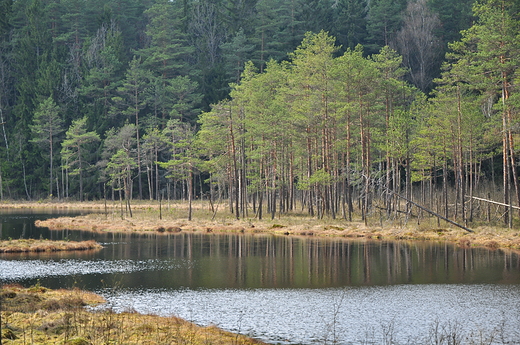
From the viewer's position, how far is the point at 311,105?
4931cm

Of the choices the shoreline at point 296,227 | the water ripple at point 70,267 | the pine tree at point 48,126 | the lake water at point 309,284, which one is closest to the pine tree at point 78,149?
the pine tree at point 48,126

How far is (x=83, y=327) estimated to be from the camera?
49.5 feet

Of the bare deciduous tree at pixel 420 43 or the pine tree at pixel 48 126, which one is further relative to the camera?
the pine tree at pixel 48 126

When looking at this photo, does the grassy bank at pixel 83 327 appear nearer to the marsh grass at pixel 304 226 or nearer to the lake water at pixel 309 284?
the lake water at pixel 309 284

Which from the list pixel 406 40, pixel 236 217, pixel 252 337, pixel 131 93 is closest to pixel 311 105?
pixel 236 217

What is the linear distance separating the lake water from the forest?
1231cm

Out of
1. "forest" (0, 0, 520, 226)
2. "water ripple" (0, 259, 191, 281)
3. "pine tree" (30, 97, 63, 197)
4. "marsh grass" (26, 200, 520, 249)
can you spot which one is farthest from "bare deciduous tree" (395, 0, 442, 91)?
"water ripple" (0, 259, 191, 281)

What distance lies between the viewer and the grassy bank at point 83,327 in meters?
13.6

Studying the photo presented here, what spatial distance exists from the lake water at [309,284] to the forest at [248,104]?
12309 millimetres

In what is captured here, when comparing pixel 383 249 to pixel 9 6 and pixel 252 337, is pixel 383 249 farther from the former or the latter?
pixel 9 6

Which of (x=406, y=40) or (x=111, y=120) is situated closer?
(x=406, y=40)

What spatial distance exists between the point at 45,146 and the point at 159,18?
92.9 ft

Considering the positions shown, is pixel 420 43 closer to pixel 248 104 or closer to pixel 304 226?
pixel 248 104

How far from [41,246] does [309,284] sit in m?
19.8
